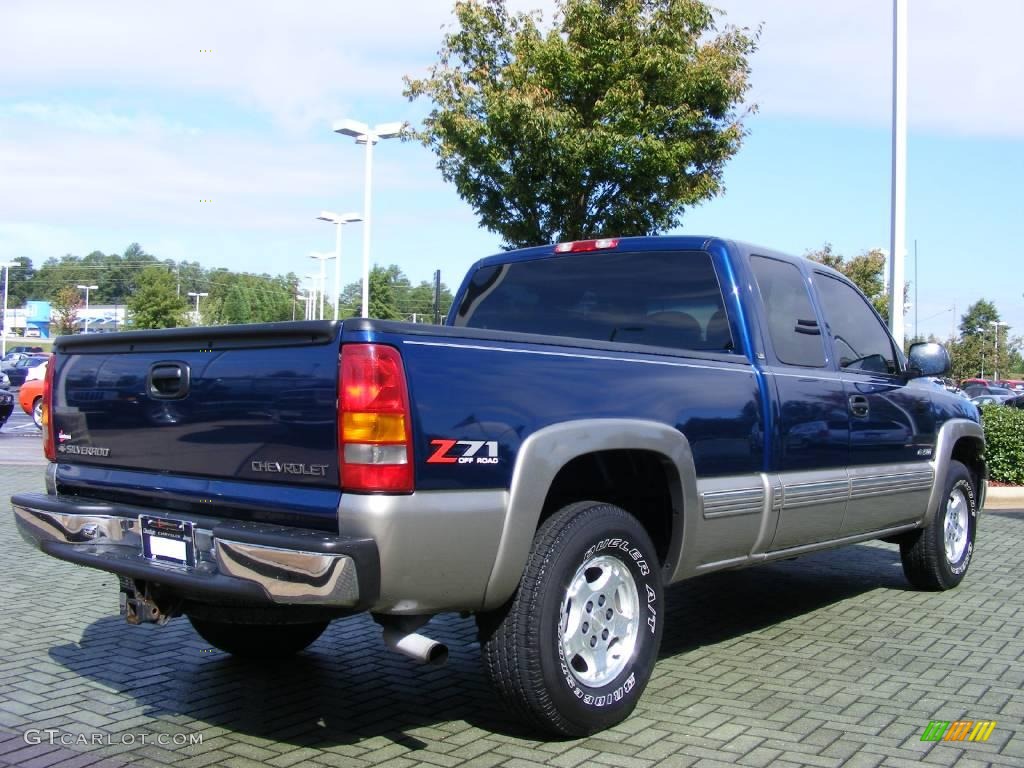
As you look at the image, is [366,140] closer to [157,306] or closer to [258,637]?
[258,637]

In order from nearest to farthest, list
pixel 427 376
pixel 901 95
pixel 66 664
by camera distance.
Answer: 1. pixel 427 376
2. pixel 66 664
3. pixel 901 95

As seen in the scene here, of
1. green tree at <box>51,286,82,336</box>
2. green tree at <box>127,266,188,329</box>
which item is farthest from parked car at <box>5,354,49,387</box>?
green tree at <box>51,286,82,336</box>

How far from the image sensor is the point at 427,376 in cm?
338

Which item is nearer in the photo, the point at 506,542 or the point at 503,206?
the point at 506,542

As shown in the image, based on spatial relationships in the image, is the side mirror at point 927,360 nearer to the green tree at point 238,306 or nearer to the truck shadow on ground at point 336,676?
the truck shadow on ground at point 336,676

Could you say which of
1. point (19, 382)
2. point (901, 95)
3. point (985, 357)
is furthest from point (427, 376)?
point (985, 357)

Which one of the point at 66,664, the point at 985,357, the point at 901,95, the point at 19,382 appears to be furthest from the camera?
the point at 985,357

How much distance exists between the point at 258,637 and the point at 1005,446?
1006 centimetres

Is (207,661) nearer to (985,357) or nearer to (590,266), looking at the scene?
(590,266)

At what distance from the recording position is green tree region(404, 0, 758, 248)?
44.3ft

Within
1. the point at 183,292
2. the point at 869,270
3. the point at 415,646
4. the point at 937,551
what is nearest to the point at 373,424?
the point at 415,646

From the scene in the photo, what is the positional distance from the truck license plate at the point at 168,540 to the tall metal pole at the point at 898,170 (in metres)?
10.7

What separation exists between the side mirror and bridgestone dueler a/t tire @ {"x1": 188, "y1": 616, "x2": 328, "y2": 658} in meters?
3.70

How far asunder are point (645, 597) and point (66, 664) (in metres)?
2.80
